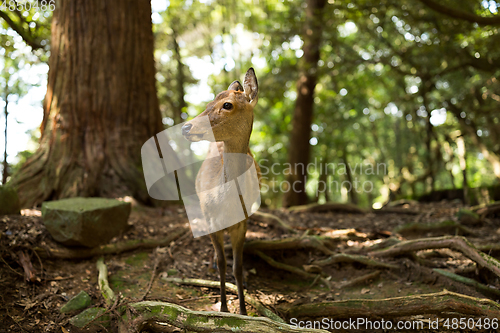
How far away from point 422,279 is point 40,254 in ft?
14.9

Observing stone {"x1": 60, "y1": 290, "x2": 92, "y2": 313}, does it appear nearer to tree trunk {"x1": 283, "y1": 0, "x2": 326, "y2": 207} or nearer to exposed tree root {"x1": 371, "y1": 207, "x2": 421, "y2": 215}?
exposed tree root {"x1": 371, "y1": 207, "x2": 421, "y2": 215}

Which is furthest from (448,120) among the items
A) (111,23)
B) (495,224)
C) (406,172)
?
(111,23)

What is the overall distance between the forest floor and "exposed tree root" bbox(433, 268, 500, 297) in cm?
3

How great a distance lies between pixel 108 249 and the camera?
4.12 meters

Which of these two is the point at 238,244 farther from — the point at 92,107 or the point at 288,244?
the point at 92,107

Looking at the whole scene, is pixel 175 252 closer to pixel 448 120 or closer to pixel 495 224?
pixel 495 224

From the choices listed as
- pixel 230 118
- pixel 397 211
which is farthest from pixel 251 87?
pixel 397 211

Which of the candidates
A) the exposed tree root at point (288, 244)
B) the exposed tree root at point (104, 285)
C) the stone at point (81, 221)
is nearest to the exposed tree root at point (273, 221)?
the exposed tree root at point (288, 244)

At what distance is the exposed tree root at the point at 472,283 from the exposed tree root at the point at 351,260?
0.54 m

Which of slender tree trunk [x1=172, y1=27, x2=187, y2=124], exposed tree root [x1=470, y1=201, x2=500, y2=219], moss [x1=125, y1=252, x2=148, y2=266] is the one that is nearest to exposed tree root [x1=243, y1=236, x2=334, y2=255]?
moss [x1=125, y1=252, x2=148, y2=266]

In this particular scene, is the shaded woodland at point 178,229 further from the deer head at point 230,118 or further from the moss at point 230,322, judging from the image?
the deer head at point 230,118

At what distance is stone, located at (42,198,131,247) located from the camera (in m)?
3.73

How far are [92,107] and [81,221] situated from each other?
231 cm

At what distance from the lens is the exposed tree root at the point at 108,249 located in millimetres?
3742
